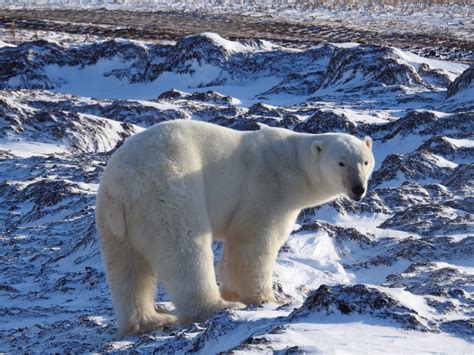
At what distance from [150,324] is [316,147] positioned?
1949 mm

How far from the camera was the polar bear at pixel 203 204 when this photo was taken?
557 cm

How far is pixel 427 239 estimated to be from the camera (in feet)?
29.9

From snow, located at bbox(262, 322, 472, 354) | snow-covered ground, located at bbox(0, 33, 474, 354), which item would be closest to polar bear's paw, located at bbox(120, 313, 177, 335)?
snow-covered ground, located at bbox(0, 33, 474, 354)

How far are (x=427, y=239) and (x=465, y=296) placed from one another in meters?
3.68

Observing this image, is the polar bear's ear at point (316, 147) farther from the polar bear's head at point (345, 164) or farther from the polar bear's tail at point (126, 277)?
the polar bear's tail at point (126, 277)

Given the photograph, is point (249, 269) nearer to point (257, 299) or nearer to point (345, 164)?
point (257, 299)

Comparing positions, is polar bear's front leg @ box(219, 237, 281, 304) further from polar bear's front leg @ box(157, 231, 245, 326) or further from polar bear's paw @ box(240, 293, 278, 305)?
polar bear's front leg @ box(157, 231, 245, 326)

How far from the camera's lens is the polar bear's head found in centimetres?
622

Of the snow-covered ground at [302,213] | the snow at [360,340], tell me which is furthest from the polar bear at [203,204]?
the snow at [360,340]

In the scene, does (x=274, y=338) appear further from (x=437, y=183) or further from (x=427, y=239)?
(x=437, y=183)

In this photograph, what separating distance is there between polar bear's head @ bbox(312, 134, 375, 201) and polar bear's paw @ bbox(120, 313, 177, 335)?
1.69m

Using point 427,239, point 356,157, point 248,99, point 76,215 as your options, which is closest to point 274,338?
point 356,157

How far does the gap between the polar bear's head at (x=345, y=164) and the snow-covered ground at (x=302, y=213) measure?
0.99 metres

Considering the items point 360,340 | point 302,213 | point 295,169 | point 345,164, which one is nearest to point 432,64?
point 302,213
